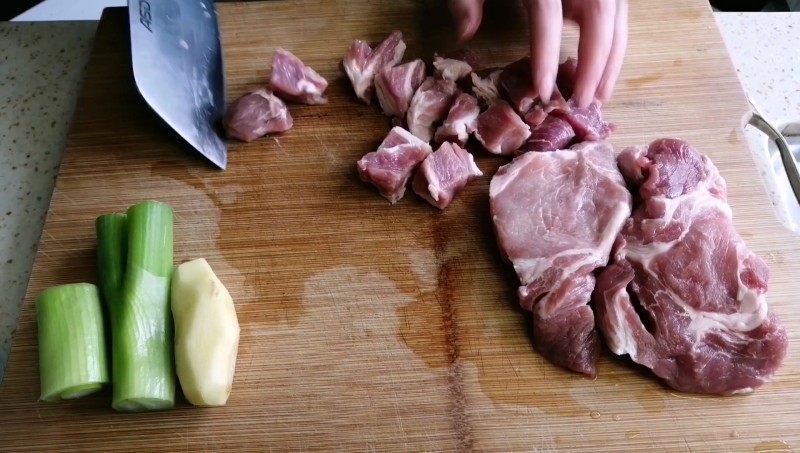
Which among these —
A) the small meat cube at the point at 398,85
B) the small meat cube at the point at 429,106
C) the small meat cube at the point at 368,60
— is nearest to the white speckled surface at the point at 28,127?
the small meat cube at the point at 368,60

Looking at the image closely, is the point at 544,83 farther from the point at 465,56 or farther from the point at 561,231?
the point at 561,231

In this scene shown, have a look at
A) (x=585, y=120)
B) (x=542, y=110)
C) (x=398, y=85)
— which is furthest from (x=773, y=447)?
(x=398, y=85)

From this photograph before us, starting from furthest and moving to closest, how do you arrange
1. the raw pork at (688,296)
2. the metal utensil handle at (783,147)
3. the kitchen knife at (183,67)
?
1. the metal utensil handle at (783,147)
2. the kitchen knife at (183,67)
3. the raw pork at (688,296)

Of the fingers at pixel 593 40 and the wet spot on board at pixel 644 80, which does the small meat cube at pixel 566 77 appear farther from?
the wet spot on board at pixel 644 80

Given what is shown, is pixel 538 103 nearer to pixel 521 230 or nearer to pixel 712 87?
pixel 521 230

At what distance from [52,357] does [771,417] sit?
2.61 m

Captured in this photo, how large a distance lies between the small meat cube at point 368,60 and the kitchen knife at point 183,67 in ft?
2.11

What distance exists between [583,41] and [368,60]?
1.00m

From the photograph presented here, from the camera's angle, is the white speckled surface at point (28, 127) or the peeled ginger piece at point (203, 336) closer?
the peeled ginger piece at point (203, 336)

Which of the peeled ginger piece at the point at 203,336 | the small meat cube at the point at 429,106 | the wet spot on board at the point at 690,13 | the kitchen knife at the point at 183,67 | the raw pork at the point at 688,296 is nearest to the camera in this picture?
the peeled ginger piece at the point at 203,336

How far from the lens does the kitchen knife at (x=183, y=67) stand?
251 centimetres

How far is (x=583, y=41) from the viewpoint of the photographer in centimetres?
275

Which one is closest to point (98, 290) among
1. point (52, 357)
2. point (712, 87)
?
point (52, 357)

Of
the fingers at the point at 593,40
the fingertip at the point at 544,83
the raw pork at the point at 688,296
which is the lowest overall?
the raw pork at the point at 688,296
